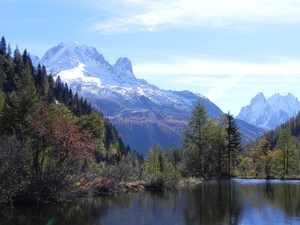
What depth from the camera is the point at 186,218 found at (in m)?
24.3

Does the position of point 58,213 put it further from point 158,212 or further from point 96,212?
point 158,212

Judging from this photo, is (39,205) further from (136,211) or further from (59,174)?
(136,211)

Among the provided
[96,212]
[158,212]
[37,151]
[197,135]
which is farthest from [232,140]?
[96,212]

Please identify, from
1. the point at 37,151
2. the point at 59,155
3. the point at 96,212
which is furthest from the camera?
the point at 59,155

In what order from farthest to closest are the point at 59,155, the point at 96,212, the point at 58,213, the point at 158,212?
the point at 59,155 → the point at 158,212 → the point at 96,212 → the point at 58,213

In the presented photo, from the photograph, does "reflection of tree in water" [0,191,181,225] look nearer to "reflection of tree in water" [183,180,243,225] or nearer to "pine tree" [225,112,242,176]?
"reflection of tree in water" [183,180,243,225]

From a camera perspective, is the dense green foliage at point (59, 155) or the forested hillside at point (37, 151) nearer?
the forested hillside at point (37, 151)

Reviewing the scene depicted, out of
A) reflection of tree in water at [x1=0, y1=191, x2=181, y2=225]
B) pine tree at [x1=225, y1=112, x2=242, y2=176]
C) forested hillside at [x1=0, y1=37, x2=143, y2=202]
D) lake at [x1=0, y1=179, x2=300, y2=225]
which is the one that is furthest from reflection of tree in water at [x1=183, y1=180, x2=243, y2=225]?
pine tree at [x1=225, y1=112, x2=242, y2=176]

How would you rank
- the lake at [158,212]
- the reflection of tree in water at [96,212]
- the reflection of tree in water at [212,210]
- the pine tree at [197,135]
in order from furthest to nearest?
1. the pine tree at [197,135]
2. the reflection of tree in water at [212,210]
3. the lake at [158,212]
4. the reflection of tree in water at [96,212]

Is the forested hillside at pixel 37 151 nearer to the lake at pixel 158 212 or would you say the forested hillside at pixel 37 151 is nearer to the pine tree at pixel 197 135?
the lake at pixel 158 212

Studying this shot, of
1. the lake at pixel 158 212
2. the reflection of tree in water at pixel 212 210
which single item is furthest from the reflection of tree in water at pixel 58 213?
the reflection of tree in water at pixel 212 210

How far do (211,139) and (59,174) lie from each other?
4316 cm

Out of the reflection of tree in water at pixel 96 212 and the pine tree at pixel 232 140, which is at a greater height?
the pine tree at pixel 232 140

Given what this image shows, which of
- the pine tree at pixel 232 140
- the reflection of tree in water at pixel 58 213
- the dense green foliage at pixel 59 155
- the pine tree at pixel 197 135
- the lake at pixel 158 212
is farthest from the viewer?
the pine tree at pixel 232 140
